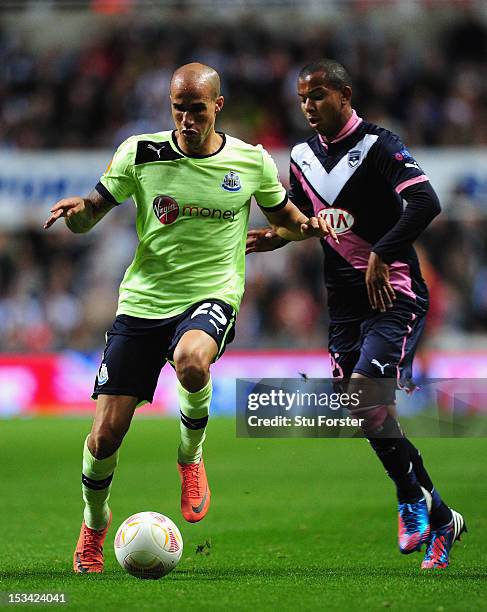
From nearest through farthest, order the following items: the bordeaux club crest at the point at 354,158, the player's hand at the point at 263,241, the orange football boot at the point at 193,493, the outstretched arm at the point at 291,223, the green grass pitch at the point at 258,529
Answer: the green grass pitch at the point at 258,529, the orange football boot at the point at 193,493, the outstretched arm at the point at 291,223, the bordeaux club crest at the point at 354,158, the player's hand at the point at 263,241

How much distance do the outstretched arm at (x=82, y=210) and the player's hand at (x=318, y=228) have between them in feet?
3.42

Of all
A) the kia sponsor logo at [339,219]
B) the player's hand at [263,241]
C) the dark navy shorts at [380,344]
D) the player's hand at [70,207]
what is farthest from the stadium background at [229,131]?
the player's hand at [70,207]

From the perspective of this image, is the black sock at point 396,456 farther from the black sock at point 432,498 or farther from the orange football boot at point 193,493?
the orange football boot at point 193,493

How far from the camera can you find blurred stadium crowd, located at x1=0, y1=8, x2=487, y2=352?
17.3m

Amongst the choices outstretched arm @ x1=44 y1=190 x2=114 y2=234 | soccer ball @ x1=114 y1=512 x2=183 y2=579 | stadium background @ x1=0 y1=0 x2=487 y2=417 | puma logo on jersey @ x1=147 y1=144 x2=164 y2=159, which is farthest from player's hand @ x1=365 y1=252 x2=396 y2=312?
stadium background @ x1=0 y1=0 x2=487 y2=417

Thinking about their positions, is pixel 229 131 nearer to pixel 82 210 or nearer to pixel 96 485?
pixel 82 210

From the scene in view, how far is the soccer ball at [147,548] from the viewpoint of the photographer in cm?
546

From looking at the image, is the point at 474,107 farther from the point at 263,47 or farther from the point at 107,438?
the point at 107,438

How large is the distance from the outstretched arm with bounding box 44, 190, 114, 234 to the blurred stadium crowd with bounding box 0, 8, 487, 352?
10.6 m

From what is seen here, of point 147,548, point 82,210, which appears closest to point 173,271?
point 82,210

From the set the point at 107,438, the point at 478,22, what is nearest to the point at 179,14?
the point at 478,22

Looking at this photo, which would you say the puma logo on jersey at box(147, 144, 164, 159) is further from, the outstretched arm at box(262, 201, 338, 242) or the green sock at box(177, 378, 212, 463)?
the green sock at box(177, 378, 212, 463)

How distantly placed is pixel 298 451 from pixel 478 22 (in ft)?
47.2

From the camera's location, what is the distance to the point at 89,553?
5.89 metres
